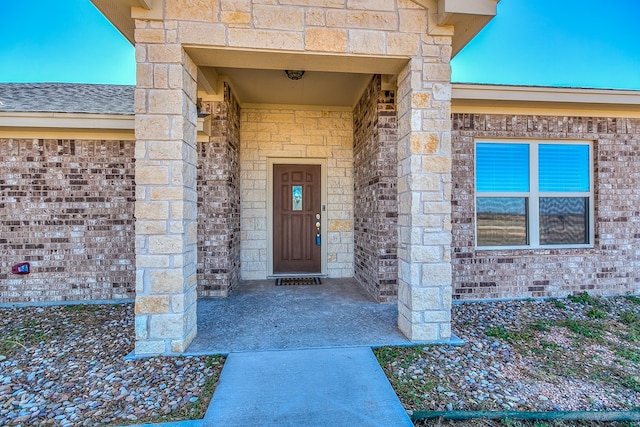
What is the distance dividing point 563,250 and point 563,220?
43cm

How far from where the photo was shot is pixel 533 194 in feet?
13.7

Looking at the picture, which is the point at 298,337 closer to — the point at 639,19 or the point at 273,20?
the point at 273,20

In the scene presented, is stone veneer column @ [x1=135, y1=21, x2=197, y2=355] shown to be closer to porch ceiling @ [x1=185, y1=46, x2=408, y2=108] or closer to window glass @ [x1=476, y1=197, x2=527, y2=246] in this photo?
porch ceiling @ [x1=185, y1=46, x2=408, y2=108]

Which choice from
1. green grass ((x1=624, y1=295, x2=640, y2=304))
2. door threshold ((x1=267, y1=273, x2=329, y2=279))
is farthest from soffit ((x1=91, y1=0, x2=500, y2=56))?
green grass ((x1=624, y1=295, x2=640, y2=304))

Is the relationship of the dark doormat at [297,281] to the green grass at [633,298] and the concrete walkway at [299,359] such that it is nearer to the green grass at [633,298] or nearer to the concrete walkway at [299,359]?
the concrete walkway at [299,359]

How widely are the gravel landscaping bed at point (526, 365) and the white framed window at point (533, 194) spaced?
1.08 metres

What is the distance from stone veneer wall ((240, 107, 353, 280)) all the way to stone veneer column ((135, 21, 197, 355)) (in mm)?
2640

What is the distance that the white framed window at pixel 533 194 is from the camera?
4.16 m

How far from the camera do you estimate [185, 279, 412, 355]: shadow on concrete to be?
2.66 metres

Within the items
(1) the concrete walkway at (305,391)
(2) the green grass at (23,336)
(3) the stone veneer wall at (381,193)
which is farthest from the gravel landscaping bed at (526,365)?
(2) the green grass at (23,336)

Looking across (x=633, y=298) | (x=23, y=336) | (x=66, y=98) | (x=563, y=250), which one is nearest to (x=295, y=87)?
(x=66, y=98)

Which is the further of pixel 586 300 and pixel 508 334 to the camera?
pixel 586 300

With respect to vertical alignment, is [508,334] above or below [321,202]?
below

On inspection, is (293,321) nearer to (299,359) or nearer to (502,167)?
(299,359)
